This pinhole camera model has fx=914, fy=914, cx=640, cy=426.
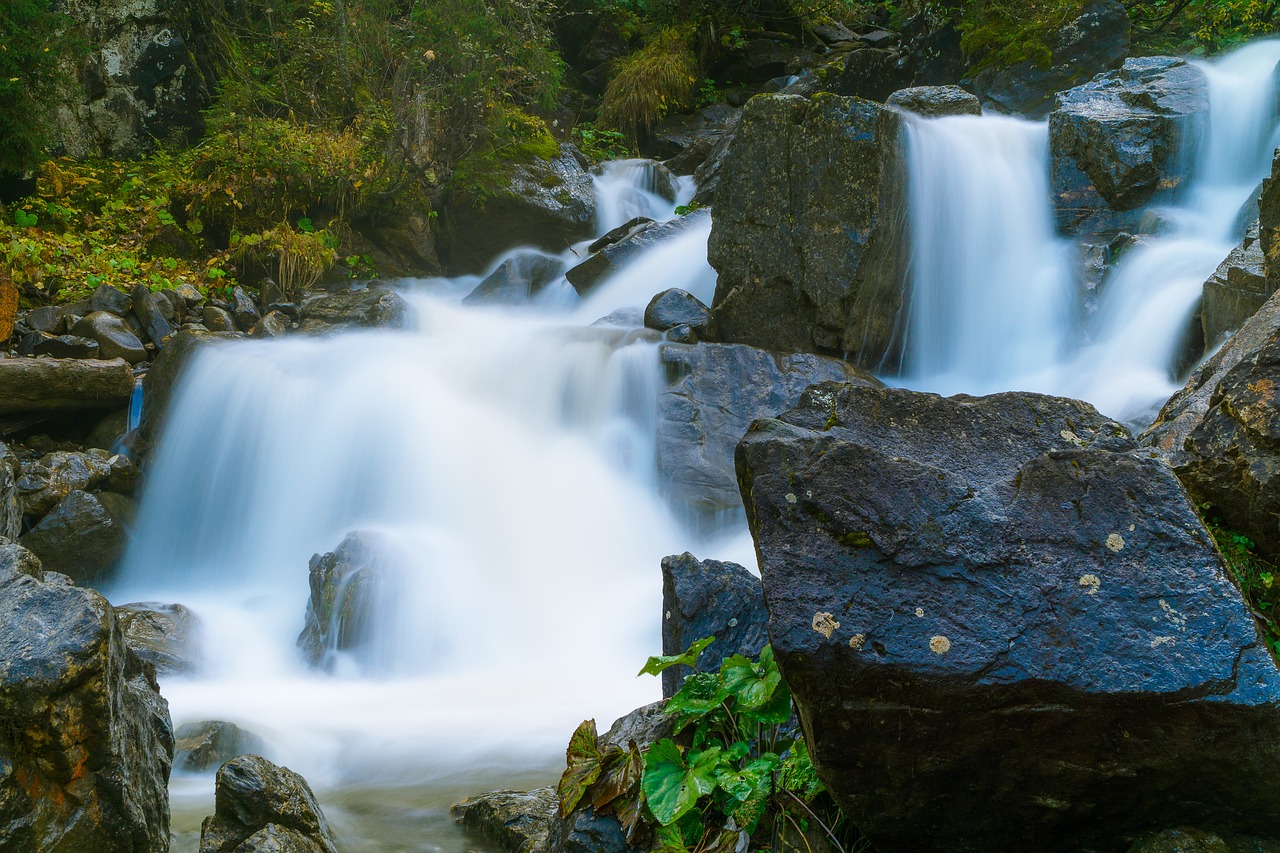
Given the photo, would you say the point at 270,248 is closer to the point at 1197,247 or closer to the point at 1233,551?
the point at 1197,247

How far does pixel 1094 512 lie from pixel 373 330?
879 centimetres

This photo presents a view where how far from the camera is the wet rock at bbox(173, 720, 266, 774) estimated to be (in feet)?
13.0

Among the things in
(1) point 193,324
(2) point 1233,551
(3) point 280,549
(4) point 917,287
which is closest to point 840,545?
(2) point 1233,551

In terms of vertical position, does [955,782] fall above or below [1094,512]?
below

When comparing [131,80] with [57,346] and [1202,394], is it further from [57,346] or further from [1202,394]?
Result: [1202,394]

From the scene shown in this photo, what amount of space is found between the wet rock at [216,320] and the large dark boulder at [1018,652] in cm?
903

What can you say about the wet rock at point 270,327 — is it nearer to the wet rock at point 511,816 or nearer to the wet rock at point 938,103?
the wet rock at point 938,103

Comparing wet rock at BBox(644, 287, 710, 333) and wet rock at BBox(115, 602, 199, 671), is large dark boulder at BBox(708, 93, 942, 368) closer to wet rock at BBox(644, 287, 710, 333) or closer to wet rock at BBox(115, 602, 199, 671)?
wet rock at BBox(644, 287, 710, 333)

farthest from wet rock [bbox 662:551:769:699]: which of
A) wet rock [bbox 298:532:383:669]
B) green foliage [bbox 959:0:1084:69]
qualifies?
green foliage [bbox 959:0:1084:69]

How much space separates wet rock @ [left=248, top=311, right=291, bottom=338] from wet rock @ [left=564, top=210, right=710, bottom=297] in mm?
3366

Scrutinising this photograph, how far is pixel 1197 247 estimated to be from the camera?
26.7 feet

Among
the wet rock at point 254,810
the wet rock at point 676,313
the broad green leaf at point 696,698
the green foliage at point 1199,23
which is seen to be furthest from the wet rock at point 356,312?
the green foliage at point 1199,23

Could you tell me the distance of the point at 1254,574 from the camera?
276 centimetres

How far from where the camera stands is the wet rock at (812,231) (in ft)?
25.2
